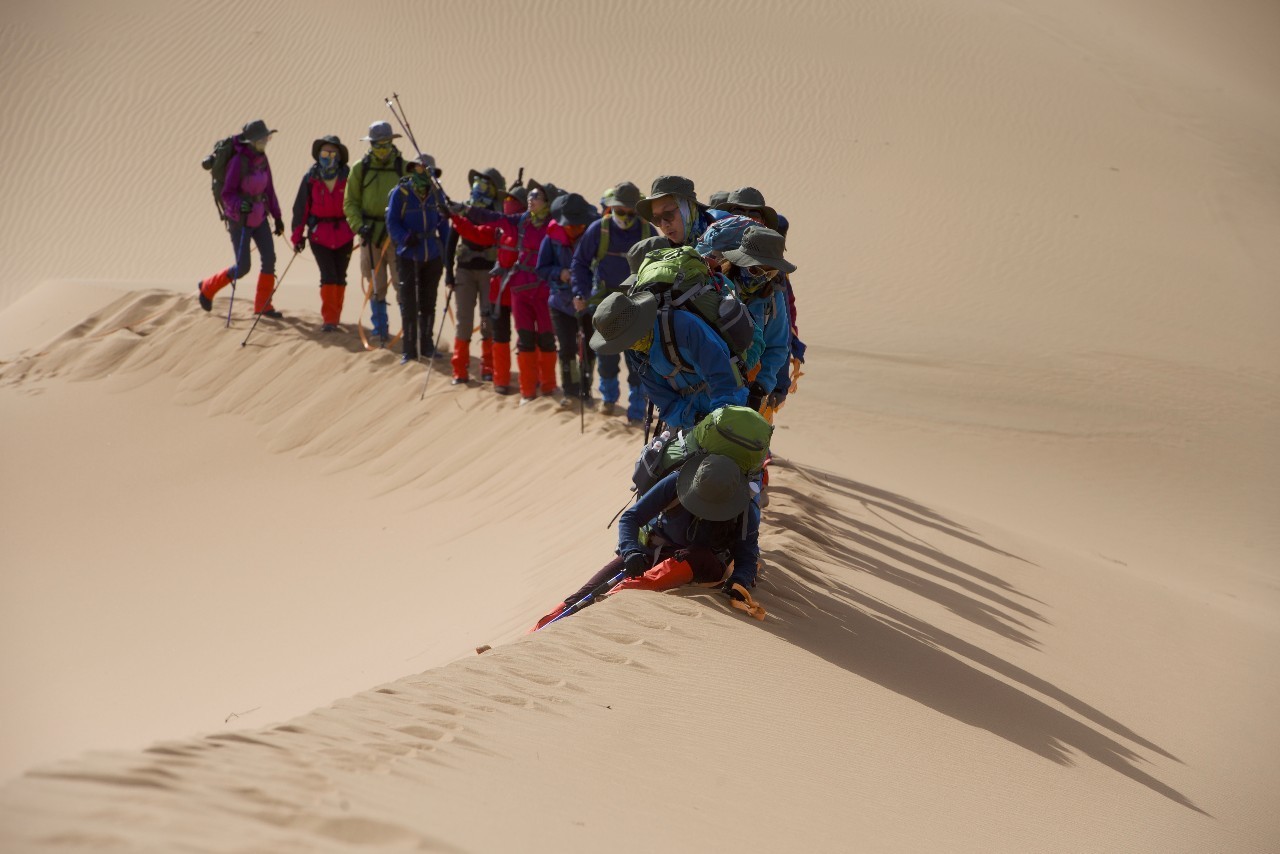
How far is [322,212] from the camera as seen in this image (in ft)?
39.3

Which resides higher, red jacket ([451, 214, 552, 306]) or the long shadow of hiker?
red jacket ([451, 214, 552, 306])

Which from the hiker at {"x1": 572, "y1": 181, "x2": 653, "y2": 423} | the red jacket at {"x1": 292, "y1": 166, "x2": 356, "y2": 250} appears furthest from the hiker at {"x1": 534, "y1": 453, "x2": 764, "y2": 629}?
the red jacket at {"x1": 292, "y1": 166, "x2": 356, "y2": 250}

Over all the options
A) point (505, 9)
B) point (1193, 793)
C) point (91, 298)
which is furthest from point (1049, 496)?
point (505, 9)

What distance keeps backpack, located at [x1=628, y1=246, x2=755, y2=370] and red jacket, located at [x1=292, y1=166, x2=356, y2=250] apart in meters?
6.67

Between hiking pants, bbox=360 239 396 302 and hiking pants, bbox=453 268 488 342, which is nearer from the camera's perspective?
hiking pants, bbox=453 268 488 342

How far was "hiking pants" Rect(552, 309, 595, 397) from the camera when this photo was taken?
405 inches

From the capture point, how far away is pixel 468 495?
975 centimetres

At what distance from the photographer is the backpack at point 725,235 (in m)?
6.82

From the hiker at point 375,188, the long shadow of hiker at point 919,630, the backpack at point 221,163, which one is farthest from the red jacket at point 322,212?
the long shadow of hiker at point 919,630

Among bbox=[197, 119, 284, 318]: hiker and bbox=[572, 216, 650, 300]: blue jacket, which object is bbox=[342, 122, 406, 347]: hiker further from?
bbox=[572, 216, 650, 300]: blue jacket

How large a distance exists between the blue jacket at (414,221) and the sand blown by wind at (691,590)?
117cm

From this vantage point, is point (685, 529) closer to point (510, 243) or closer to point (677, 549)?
point (677, 549)

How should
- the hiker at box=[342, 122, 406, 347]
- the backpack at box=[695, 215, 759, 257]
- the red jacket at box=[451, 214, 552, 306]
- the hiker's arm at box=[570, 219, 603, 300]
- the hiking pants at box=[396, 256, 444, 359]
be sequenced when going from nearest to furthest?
the backpack at box=[695, 215, 759, 257] < the hiker's arm at box=[570, 219, 603, 300] < the red jacket at box=[451, 214, 552, 306] < the hiker at box=[342, 122, 406, 347] < the hiking pants at box=[396, 256, 444, 359]

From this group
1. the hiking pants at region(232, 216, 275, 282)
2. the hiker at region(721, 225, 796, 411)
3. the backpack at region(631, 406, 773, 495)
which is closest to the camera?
the backpack at region(631, 406, 773, 495)
